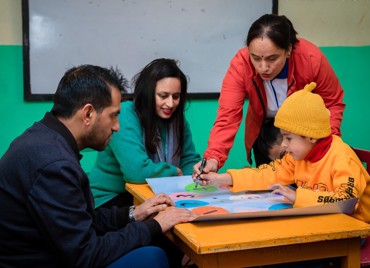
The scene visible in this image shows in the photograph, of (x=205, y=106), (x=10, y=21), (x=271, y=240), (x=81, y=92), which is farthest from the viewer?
→ (x=205, y=106)

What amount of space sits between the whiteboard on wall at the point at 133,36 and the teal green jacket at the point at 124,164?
94 cm

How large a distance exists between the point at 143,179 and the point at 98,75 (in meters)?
0.69

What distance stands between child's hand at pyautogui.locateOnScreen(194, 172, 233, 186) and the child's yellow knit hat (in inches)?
14.0

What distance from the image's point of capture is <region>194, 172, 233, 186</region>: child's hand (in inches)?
75.6

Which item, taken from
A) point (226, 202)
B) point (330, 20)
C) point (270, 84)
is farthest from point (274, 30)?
point (330, 20)

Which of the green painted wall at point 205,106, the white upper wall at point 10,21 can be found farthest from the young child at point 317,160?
the white upper wall at point 10,21

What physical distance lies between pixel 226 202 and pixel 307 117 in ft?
1.29

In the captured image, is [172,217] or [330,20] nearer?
[172,217]

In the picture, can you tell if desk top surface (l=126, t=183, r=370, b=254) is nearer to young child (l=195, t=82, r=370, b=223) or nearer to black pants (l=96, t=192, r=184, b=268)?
young child (l=195, t=82, r=370, b=223)

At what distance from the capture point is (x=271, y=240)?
131 centimetres

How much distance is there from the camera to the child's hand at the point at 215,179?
75.6 inches

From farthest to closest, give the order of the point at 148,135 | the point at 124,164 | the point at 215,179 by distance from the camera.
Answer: the point at 148,135, the point at 124,164, the point at 215,179

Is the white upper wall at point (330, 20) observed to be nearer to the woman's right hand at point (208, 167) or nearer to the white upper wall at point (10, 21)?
the white upper wall at point (10, 21)

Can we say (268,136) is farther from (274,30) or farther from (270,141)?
(274,30)
